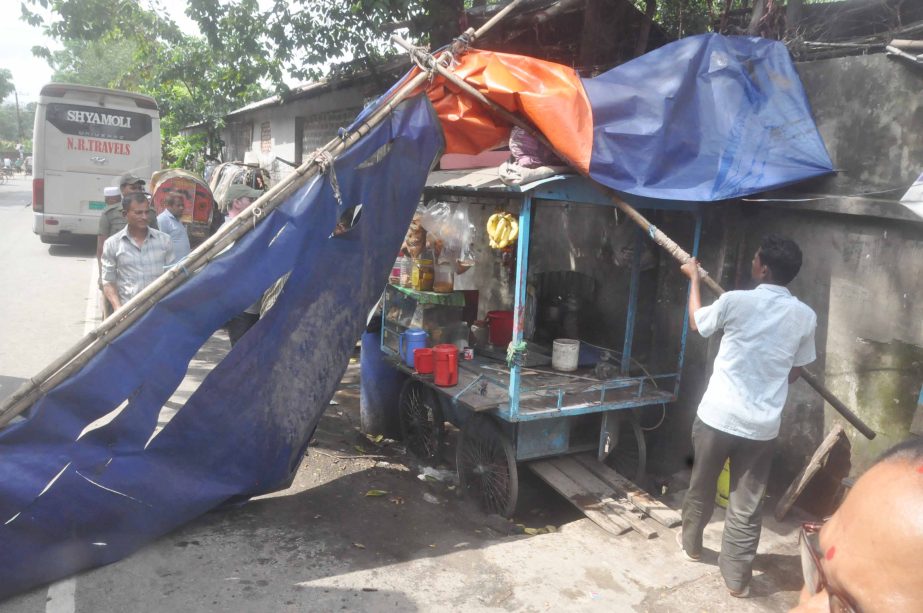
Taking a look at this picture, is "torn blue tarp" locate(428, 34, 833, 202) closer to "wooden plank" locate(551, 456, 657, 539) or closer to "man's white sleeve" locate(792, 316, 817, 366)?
"man's white sleeve" locate(792, 316, 817, 366)

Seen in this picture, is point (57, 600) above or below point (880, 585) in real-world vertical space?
below

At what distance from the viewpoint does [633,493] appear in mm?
4609

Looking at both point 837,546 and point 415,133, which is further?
point 415,133

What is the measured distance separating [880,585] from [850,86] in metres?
4.11

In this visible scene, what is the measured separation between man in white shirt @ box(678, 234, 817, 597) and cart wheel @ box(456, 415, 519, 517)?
1.35 m

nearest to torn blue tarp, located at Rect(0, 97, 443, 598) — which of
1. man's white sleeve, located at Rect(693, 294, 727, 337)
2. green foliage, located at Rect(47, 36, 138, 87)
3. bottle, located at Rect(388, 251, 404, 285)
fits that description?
bottle, located at Rect(388, 251, 404, 285)

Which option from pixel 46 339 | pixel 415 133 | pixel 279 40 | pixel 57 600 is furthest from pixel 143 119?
pixel 57 600

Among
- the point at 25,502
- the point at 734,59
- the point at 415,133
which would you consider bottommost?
the point at 25,502

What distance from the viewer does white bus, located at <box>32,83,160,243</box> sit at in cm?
1270

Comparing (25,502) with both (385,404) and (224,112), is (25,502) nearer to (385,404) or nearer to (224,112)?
(385,404)

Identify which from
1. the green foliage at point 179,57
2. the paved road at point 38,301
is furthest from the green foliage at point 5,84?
the paved road at point 38,301

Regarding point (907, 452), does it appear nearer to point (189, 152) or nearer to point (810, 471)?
point (810, 471)

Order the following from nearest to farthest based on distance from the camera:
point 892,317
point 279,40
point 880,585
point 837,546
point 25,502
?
1. point 880,585
2. point 837,546
3. point 25,502
4. point 892,317
5. point 279,40

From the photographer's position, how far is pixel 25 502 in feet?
10.3
